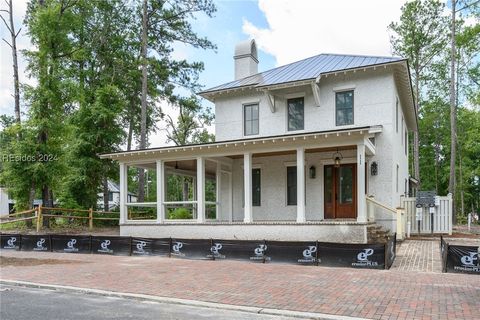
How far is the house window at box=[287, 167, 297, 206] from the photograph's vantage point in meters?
16.8

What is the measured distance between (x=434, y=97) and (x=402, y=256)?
101ft

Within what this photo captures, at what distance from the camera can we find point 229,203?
17.9 meters

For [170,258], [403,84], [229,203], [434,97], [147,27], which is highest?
[147,27]

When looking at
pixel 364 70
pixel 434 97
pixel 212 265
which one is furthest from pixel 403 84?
pixel 434 97

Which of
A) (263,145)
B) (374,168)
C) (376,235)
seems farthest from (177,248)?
(374,168)

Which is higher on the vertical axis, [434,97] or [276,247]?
[434,97]

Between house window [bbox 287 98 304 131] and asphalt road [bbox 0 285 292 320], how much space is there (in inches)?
449

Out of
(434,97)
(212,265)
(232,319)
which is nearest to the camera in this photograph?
(232,319)

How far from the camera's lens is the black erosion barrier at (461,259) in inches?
371

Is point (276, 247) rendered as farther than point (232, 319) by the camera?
Yes

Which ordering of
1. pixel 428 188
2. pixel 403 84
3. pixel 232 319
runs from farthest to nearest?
pixel 428 188 < pixel 403 84 < pixel 232 319

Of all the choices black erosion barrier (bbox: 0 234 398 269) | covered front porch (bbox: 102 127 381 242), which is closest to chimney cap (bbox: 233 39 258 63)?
covered front porch (bbox: 102 127 381 242)

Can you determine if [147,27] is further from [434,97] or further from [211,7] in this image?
[434,97]

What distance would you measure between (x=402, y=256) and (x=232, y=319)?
7346mm
